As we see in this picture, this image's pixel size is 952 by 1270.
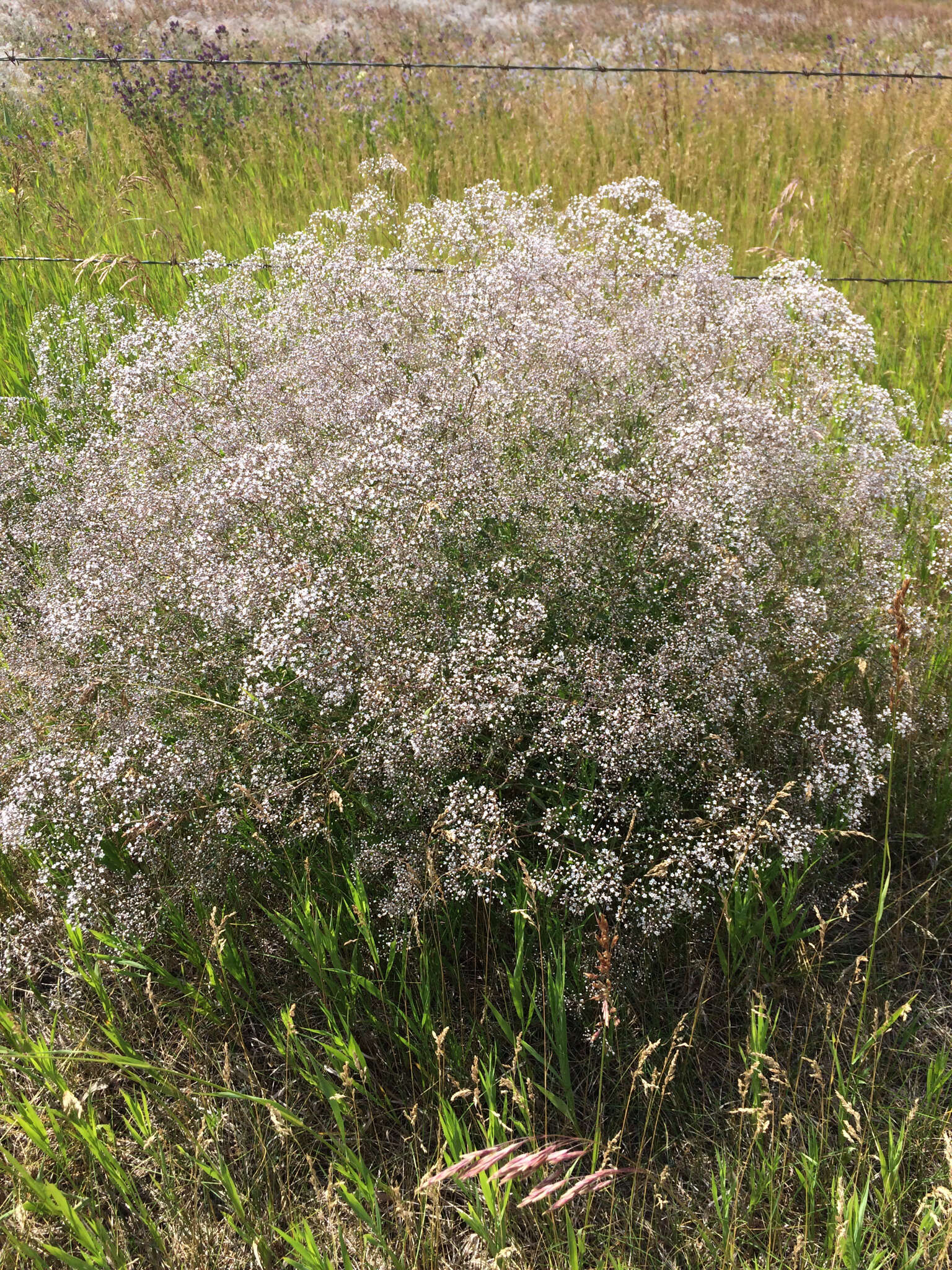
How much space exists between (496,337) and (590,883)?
1.79 meters

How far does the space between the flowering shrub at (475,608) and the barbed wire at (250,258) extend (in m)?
0.42

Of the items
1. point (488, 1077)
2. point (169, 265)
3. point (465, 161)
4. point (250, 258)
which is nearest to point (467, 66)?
point (250, 258)

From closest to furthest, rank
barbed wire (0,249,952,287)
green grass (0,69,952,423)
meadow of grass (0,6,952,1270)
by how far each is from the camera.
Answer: meadow of grass (0,6,952,1270), barbed wire (0,249,952,287), green grass (0,69,952,423)

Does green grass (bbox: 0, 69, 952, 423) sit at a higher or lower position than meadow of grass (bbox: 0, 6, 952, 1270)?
higher

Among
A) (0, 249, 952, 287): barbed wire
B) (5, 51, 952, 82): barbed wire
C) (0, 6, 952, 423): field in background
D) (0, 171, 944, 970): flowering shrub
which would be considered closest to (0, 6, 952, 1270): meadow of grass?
(0, 171, 944, 970): flowering shrub

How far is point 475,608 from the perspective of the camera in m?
2.57

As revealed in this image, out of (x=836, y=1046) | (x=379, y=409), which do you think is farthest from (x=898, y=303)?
(x=836, y=1046)

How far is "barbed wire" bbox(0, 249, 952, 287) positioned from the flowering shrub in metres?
0.42

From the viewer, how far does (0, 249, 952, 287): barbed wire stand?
3847 millimetres

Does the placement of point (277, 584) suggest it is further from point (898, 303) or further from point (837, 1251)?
point (898, 303)

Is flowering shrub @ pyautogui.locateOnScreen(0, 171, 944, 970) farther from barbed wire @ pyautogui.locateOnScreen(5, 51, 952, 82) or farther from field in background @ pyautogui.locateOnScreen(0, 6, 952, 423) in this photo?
barbed wire @ pyautogui.locateOnScreen(5, 51, 952, 82)

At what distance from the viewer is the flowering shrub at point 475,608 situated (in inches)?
95.4

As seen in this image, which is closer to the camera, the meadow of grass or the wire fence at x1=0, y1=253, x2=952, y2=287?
the meadow of grass

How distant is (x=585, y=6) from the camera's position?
20844mm
